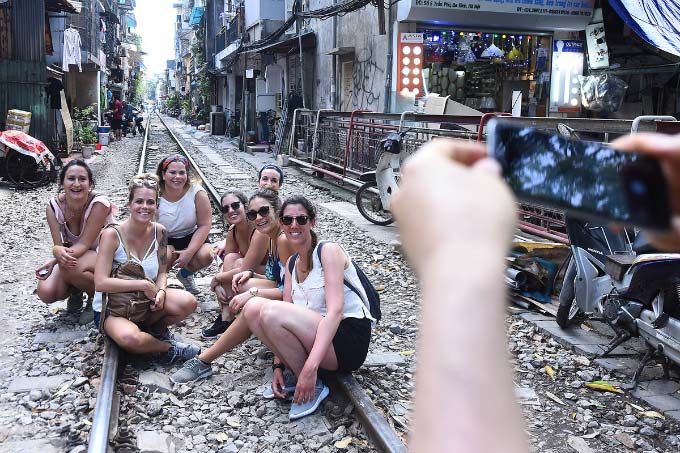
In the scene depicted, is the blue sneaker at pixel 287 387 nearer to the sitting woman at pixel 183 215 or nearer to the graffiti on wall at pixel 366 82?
the sitting woman at pixel 183 215

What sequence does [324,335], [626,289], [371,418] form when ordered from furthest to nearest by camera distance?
[626,289] < [324,335] < [371,418]

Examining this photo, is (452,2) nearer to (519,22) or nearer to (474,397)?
(519,22)

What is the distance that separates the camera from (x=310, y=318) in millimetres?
4141

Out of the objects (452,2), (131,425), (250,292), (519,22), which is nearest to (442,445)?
(131,425)

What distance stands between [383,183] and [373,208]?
70cm

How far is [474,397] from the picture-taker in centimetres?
61

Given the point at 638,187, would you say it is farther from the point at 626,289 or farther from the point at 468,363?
the point at 626,289

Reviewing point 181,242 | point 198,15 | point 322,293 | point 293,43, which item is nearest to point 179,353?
point 322,293

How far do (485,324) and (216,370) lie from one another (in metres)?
4.47

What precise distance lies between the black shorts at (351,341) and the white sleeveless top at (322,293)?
0.05 meters

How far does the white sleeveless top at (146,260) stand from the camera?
195 inches

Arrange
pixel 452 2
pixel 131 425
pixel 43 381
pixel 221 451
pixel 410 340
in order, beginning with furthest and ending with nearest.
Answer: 1. pixel 452 2
2. pixel 410 340
3. pixel 43 381
4. pixel 131 425
5. pixel 221 451

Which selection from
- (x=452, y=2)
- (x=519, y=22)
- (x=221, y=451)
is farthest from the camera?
(x=519, y=22)

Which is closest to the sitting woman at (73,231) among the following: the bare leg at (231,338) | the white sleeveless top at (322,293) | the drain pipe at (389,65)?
the bare leg at (231,338)
